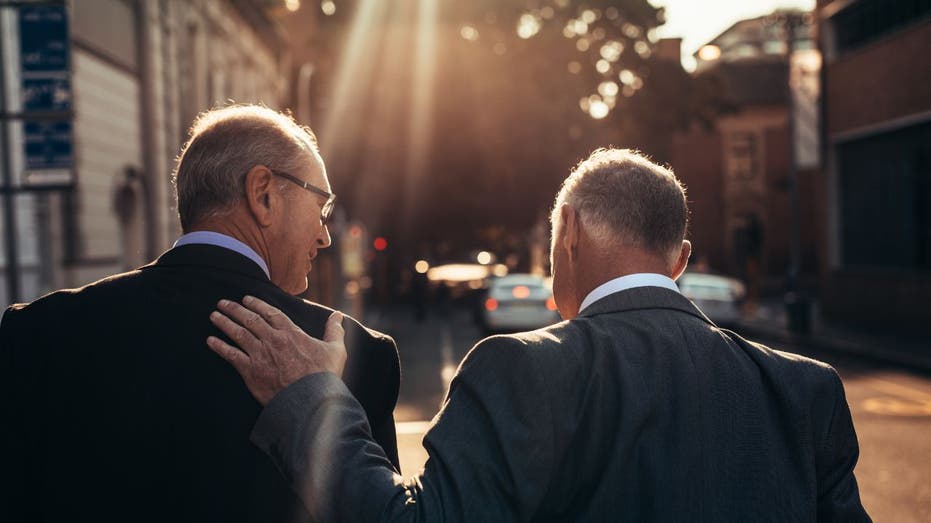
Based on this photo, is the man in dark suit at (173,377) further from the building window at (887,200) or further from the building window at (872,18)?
the building window at (887,200)

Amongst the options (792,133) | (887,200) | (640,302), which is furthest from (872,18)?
(640,302)

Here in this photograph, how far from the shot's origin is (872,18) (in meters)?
23.5

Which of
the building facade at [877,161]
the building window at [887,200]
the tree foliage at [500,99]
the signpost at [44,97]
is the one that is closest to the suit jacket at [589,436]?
the signpost at [44,97]

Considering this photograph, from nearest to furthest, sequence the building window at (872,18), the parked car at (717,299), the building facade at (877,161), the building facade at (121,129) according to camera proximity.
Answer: the building facade at (121,129) → the building window at (872,18) → the building facade at (877,161) → the parked car at (717,299)

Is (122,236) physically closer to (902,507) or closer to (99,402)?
(902,507)

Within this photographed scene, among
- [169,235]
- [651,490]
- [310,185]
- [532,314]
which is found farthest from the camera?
[532,314]

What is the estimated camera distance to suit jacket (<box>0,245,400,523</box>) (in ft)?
7.57

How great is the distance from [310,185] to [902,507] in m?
5.90

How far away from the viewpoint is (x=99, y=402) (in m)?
2.36

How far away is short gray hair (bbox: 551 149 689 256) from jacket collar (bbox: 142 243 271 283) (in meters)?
0.74

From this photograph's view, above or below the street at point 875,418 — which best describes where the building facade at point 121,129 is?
above

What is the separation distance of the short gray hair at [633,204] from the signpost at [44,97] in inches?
286

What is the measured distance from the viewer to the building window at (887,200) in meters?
21.7

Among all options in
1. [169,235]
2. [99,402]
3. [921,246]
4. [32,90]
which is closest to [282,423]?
[99,402]
